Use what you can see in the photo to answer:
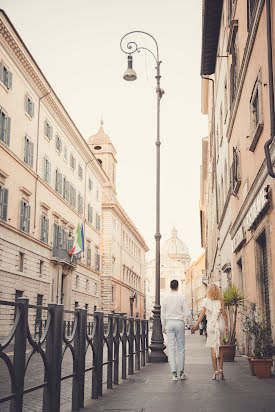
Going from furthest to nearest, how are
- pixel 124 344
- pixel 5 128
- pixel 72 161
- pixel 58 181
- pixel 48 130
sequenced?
pixel 72 161
pixel 58 181
pixel 48 130
pixel 5 128
pixel 124 344

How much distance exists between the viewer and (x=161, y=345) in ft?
48.0

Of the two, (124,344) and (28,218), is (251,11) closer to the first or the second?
(124,344)

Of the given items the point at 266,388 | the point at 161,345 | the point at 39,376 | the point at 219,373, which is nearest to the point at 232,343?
the point at 161,345

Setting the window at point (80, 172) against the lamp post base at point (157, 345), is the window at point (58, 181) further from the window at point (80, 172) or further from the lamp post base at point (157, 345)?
the lamp post base at point (157, 345)

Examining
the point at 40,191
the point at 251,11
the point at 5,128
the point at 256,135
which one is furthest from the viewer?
the point at 40,191

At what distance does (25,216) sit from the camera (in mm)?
28109

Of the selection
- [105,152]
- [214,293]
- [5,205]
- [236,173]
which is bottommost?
[214,293]

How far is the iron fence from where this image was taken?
15.1ft

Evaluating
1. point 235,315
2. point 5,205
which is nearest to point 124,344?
point 235,315

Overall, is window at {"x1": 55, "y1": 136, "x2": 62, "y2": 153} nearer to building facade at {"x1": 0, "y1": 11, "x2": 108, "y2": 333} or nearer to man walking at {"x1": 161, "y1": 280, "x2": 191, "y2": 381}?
building facade at {"x1": 0, "y1": 11, "x2": 108, "y2": 333}

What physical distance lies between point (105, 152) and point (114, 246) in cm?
1157

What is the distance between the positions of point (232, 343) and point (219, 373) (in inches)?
179

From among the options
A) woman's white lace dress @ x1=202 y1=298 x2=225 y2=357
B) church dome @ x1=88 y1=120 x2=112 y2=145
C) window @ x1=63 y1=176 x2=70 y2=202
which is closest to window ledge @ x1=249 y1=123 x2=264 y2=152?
woman's white lace dress @ x1=202 y1=298 x2=225 y2=357

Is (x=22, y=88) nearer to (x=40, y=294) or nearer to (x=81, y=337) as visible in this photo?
(x=40, y=294)
